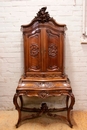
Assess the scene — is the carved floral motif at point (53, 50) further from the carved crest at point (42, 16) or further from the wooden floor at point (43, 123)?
the wooden floor at point (43, 123)

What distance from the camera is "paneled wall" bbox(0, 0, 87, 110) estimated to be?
2850 mm

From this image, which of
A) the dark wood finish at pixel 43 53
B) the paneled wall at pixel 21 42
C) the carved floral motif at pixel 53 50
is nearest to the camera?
the dark wood finish at pixel 43 53

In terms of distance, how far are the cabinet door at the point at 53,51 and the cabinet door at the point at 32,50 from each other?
12 centimetres

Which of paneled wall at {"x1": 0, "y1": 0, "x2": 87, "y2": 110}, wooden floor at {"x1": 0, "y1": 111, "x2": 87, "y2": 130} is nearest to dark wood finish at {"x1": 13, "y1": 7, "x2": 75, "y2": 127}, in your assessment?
wooden floor at {"x1": 0, "y1": 111, "x2": 87, "y2": 130}

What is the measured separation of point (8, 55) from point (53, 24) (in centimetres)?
92

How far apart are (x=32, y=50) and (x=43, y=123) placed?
43.8 inches

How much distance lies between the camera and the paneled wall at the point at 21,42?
2850mm

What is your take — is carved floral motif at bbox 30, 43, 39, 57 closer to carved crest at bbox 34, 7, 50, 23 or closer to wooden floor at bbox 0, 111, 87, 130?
carved crest at bbox 34, 7, 50, 23

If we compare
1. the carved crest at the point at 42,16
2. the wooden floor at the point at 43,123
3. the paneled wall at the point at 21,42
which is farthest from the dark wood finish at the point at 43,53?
the paneled wall at the point at 21,42

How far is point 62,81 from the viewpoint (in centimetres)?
252

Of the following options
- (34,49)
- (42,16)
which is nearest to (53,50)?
(34,49)

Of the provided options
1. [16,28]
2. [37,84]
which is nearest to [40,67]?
[37,84]

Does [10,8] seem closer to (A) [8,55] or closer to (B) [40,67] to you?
(A) [8,55]

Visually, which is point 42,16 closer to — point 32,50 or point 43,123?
point 32,50
